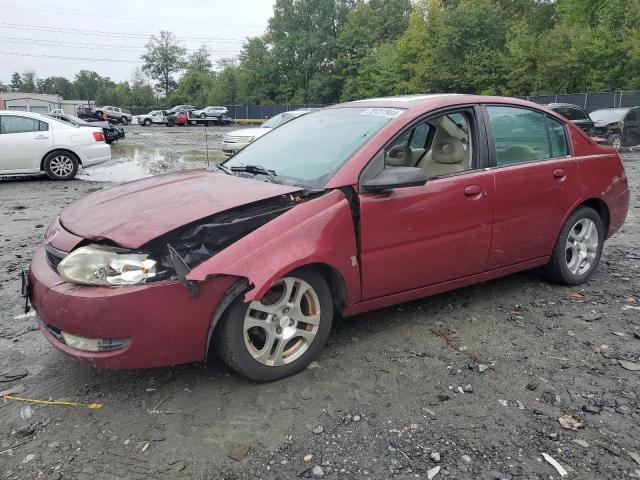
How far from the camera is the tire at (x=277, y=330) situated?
2.83 metres

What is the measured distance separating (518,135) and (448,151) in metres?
0.61

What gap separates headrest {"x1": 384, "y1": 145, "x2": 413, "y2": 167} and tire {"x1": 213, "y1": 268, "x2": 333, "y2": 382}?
1.46m

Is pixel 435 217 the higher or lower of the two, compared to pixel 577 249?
higher

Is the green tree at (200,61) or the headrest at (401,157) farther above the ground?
the green tree at (200,61)

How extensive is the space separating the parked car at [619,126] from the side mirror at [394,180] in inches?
672

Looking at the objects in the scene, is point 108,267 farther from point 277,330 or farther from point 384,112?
point 384,112

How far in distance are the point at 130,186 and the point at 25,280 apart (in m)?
0.92

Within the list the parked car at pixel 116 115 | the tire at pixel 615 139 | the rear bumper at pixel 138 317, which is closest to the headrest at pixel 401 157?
the rear bumper at pixel 138 317

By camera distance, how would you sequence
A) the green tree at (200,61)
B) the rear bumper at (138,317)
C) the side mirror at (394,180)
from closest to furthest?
the rear bumper at (138,317), the side mirror at (394,180), the green tree at (200,61)

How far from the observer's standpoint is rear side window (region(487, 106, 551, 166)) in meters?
4.03

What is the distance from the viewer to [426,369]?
3.20 m

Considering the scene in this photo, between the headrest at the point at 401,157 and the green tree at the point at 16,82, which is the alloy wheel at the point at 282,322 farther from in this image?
the green tree at the point at 16,82

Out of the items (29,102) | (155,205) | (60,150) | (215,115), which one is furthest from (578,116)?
(29,102)

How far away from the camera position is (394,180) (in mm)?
3219
